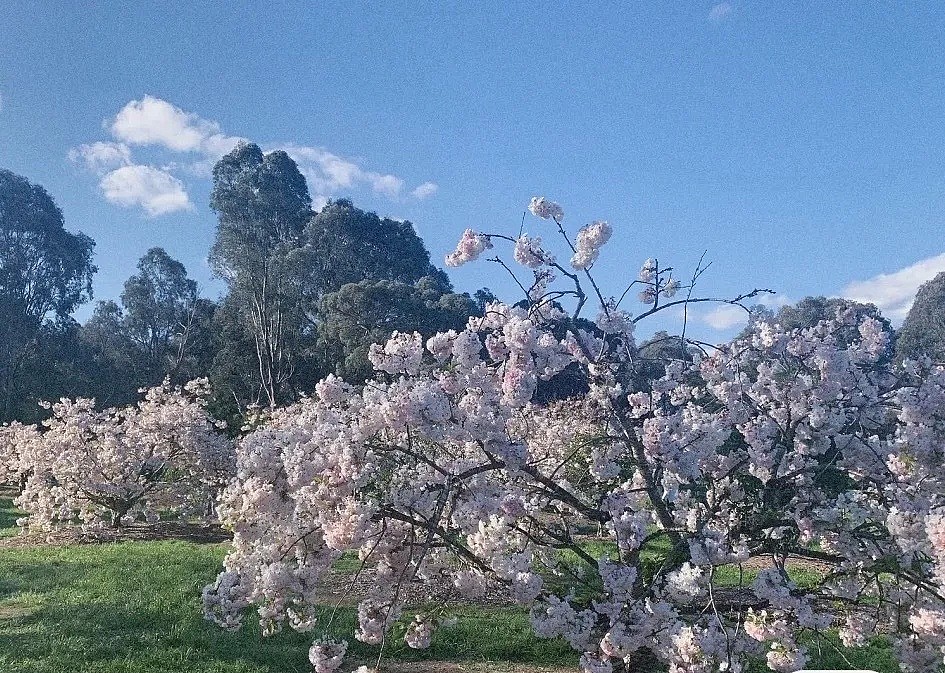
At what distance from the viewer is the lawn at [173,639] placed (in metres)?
5.86

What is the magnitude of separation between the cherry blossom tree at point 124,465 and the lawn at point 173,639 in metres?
3.40

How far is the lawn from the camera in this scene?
586 cm

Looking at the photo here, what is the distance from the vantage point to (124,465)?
39.4ft

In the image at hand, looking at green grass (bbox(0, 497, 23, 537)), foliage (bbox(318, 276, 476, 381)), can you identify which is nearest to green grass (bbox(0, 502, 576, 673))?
green grass (bbox(0, 497, 23, 537))

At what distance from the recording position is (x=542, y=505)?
523 centimetres

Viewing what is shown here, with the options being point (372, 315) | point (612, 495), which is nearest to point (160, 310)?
point (372, 315)

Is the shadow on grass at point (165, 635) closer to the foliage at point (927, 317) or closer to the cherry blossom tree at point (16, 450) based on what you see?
the cherry blossom tree at point (16, 450)

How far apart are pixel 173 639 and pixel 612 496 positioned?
4267 millimetres

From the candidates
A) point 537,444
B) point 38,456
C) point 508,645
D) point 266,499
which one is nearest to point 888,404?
point 508,645

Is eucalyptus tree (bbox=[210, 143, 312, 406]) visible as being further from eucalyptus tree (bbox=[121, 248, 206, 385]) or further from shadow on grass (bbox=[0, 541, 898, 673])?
shadow on grass (bbox=[0, 541, 898, 673])

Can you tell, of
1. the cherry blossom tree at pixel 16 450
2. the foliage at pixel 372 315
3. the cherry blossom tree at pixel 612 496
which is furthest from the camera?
the foliage at pixel 372 315

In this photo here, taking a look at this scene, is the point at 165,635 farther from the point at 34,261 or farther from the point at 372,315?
the point at 34,261

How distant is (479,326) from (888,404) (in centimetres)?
305

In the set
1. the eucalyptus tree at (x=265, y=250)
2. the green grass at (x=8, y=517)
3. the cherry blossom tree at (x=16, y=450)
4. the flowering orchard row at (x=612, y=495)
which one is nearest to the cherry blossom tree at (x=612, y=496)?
the flowering orchard row at (x=612, y=495)
